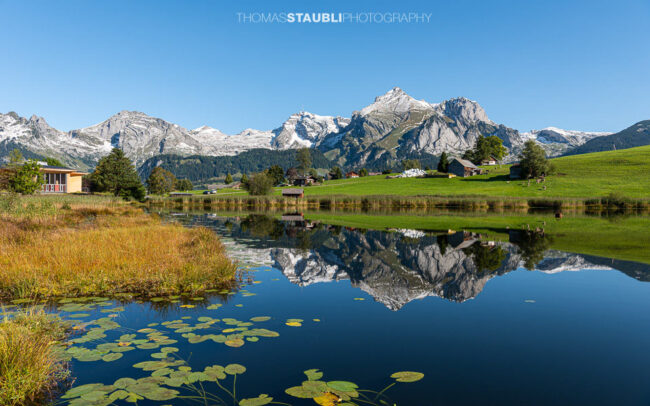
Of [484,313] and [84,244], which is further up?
[84,244]

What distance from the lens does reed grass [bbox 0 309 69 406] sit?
5758mm

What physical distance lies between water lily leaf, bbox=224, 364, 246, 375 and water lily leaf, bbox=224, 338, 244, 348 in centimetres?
109

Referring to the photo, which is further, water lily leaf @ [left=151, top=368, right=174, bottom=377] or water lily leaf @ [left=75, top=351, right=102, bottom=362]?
water lily leaf @ [left=75, top=351, right=102, bottom=362]

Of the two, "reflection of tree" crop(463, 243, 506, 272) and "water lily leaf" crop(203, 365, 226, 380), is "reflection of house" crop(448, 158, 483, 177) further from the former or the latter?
"water lily leaf" crop(203, 365, 226, 380)

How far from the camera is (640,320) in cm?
1096

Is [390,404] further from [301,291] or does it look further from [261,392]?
[301,291]

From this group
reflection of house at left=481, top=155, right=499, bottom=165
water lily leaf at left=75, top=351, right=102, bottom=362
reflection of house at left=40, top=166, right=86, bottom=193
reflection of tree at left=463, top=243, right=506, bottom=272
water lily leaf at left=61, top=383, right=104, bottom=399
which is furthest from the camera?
reflection of house at left=481, top=155, right=499, bottom=165

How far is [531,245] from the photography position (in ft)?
86.5

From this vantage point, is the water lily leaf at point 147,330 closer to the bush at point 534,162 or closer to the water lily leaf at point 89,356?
the water lily leaf at point 89,356

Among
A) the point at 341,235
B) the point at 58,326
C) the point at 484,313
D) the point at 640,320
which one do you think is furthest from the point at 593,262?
the point at 58,326

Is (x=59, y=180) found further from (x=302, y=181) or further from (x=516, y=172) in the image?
(x=516, y=172)

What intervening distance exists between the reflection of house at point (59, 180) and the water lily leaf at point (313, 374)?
275 ft

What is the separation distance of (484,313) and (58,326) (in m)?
11.9

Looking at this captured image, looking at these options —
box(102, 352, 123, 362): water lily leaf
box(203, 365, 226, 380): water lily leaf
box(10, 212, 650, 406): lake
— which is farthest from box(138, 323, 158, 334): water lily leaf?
box(203, 365, 226, 380): water lily leaf
